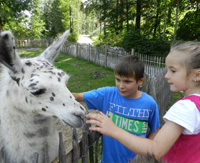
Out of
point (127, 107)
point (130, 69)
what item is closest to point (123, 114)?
point (127, 107)

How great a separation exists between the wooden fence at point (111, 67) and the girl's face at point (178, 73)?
889 mm

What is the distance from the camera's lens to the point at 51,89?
1.43 m

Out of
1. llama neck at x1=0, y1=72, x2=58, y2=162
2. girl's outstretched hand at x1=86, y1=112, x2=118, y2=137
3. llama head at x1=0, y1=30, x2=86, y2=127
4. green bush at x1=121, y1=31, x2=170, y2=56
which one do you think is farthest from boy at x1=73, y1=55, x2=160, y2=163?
green bush at x1=121, y1=31, x2=170, y2=56

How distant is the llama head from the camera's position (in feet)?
4.59

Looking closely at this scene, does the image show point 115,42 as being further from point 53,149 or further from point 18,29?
point 53,149

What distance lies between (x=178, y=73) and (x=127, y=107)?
2.54 feet

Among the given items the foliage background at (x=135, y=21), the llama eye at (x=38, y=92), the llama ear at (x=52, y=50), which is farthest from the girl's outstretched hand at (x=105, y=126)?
the foliage background at (x=135, y=21)

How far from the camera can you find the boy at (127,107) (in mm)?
1783

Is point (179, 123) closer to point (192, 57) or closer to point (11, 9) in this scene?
point (192, 57)

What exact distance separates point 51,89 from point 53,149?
0.67m

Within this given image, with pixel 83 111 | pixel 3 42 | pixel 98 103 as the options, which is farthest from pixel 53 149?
pixel 3 42

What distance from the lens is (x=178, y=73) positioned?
3.88 feet

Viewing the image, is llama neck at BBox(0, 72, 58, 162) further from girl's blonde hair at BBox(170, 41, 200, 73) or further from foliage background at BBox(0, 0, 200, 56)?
foliage background at BBox(0, 0, 200, 56)

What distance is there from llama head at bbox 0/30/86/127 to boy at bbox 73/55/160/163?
44 cm
